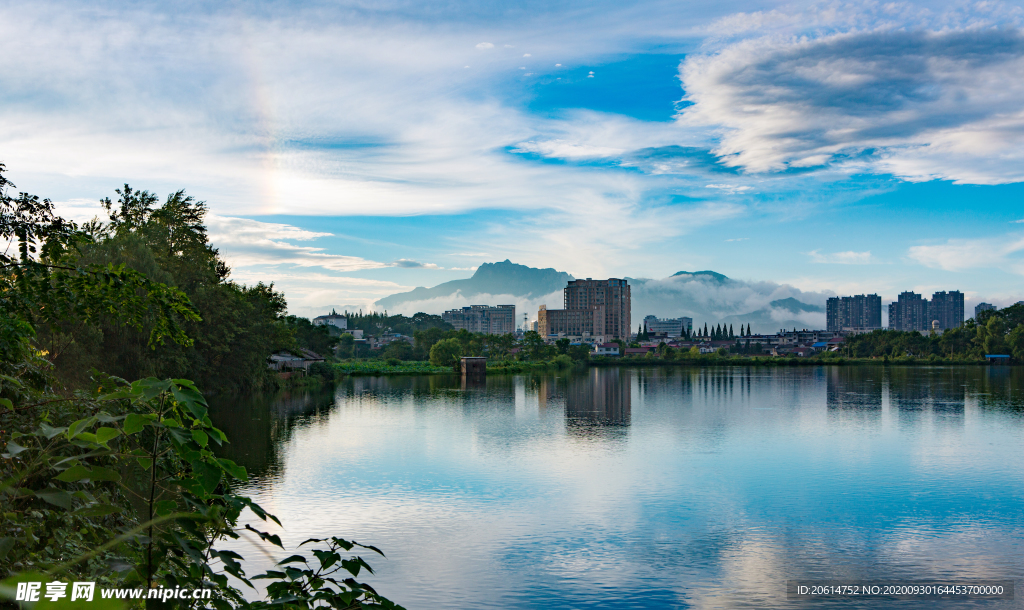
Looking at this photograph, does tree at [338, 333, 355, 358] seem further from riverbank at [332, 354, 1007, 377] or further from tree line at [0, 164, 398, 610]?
tree line at [0, 164, 398, 610]

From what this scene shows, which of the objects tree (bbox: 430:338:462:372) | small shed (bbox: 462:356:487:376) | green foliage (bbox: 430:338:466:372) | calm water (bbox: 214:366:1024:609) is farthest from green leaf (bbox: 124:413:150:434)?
tree (bbox: 430:338:462:372)

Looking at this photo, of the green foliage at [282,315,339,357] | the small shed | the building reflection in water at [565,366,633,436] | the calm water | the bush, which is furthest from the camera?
the small shed

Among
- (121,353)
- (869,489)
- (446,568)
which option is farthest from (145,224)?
(869,489)

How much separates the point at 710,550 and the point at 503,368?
68018 mm

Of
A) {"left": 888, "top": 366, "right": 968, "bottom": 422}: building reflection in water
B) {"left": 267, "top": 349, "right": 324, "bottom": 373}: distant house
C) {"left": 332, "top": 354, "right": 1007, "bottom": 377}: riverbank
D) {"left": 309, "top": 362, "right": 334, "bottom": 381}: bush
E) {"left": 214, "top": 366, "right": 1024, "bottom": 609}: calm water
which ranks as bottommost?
{"left": 332, "top": 354, "right": 1007, "bottom": 377}: riverbank

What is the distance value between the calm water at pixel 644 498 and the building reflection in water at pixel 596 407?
0.36 m

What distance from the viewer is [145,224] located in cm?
3130

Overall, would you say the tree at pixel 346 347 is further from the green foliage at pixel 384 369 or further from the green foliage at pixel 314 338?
the green foliage at pixel 314 338

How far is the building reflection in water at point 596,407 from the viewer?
3031cm

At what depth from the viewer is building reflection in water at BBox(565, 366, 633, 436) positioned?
1193 inches

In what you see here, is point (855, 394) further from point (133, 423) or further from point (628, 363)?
point (628, 363)

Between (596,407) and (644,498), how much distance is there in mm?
21985

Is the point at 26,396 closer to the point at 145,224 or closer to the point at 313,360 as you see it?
the point at 145,224

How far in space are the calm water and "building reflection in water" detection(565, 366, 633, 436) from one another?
358 millimetres
